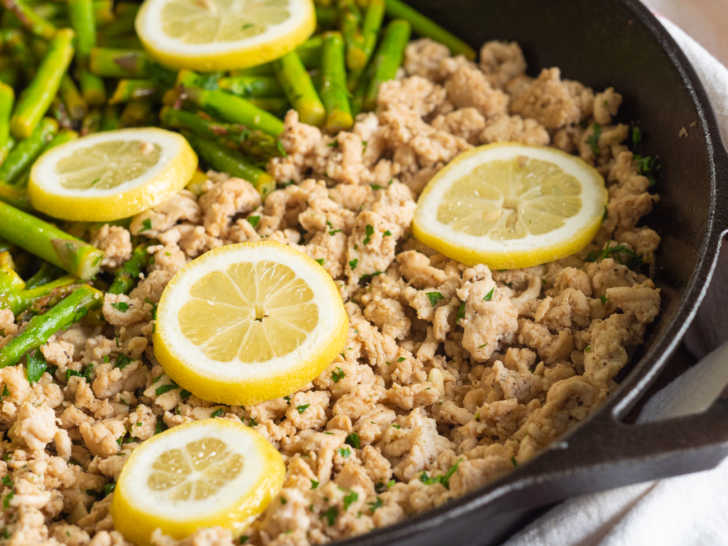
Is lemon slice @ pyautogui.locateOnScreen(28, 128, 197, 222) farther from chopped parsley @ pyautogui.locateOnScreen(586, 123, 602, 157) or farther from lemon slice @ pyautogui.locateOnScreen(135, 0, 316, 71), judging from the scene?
chopped parsley @ pyautogui.locateOnScreen(586, 123, 602, 157)

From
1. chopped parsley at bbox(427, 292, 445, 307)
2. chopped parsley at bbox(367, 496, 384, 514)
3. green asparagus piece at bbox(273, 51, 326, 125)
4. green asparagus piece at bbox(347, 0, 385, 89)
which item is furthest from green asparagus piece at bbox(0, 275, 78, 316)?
green asparagus piece at bbox(347, 0, 385, 89)

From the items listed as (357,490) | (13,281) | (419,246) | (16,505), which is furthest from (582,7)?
(16,505)

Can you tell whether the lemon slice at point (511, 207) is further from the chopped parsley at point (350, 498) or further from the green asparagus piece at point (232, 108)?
the chopped parsley at point (350, 498)

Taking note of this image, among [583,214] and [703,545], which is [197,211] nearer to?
[583,214]

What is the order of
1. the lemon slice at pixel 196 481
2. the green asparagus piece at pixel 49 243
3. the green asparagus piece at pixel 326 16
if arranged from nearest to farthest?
the lemon slice at pixel 196 481 < the green asparagus piece at pixel 49 243 < the green asparagus piece at pixel 326 16

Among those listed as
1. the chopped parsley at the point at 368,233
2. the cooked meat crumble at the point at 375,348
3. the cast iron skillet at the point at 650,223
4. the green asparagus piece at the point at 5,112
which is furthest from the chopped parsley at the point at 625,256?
the green asparagus piece at the point at 5,112
